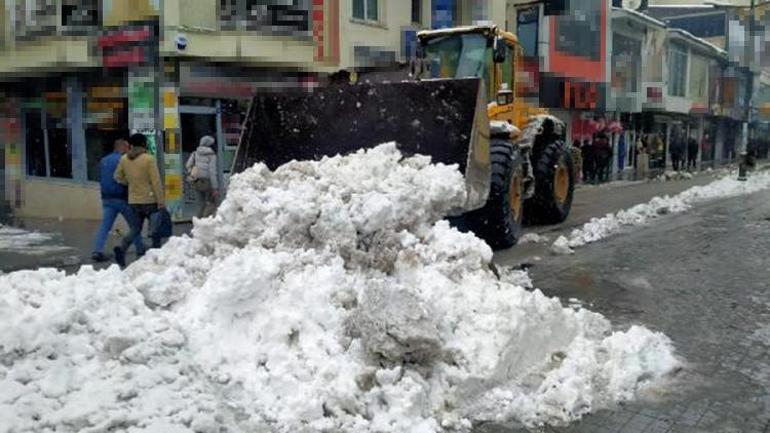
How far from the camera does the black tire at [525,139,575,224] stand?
38.0 ft

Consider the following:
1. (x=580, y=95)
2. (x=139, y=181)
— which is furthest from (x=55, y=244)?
(x=580, y=95)

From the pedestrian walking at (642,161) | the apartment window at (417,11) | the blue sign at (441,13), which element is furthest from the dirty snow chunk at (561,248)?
the pedestrian walking at (642,161)

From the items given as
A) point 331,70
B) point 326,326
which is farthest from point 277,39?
point 326,326

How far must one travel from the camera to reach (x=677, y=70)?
33469 millimetres

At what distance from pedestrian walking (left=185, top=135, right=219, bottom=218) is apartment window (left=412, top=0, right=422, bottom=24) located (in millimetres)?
8780

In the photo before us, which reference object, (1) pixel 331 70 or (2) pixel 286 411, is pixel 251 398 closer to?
(2) pixel 286 411

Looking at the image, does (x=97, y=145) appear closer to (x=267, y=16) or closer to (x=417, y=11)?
(x=267, y=16)

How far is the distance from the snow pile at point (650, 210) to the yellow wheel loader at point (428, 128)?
3.38 feet

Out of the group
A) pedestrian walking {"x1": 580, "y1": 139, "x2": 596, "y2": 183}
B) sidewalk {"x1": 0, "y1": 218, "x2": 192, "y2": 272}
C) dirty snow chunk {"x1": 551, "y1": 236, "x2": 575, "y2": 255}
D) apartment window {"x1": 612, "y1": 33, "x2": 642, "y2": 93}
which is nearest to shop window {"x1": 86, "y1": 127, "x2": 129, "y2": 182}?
sidewalk {"x1": 0, "y1": 218, "x2": 192, "y2": 272}

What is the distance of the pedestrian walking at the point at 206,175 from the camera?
10.4m

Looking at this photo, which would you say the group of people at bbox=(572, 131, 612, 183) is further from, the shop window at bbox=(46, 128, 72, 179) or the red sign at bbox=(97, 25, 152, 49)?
the shop window at bbox=(46, 128, 72, 179)

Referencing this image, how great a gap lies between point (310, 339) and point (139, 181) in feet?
15.0

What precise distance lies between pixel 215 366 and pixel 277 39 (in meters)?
10.1

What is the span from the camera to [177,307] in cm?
486
